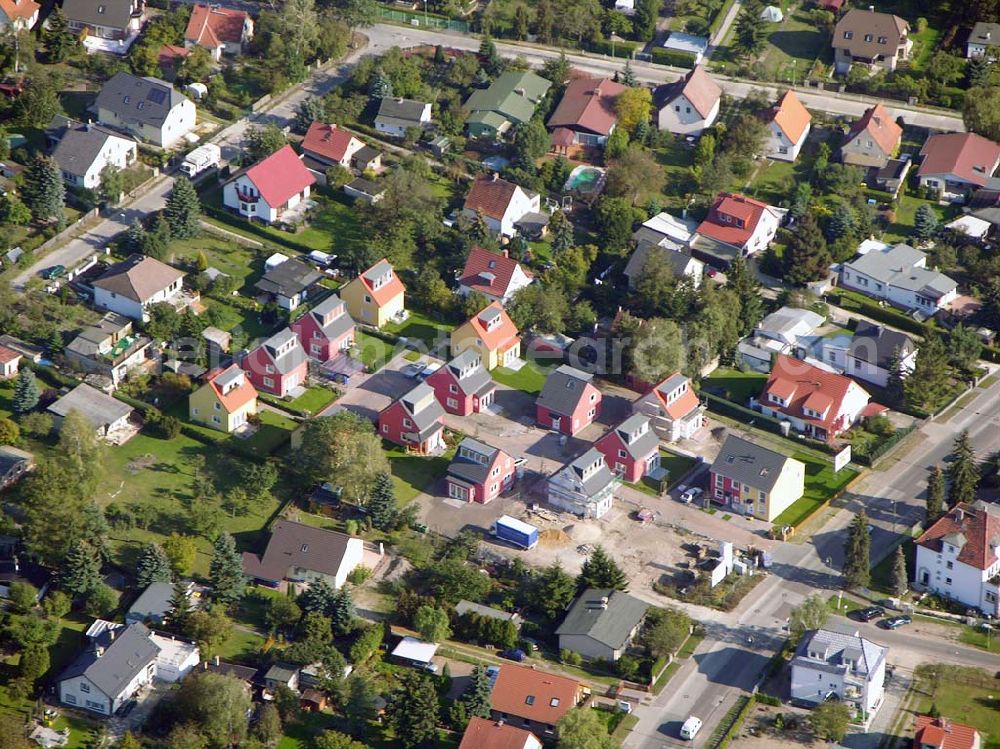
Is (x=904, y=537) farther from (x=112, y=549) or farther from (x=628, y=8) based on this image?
(x=628, y=8)

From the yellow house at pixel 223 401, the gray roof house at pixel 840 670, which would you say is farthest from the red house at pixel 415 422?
the gray roof house at pixel 840 670

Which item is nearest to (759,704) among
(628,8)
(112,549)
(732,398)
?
(732,398)

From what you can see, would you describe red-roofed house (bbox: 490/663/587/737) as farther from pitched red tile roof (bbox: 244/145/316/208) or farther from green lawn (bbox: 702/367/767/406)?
pitched red tile roof (bbox: 244/145/316/208)

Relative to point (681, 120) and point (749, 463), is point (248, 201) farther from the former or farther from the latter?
point (749, 463)

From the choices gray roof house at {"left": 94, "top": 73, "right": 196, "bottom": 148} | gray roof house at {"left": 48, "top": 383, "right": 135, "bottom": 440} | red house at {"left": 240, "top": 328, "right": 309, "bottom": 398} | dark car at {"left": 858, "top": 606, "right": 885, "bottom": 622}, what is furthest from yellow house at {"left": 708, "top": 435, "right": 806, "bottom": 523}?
gray roof house at {"left": 94, "top": 73, "right": 196, "bottom": 148}

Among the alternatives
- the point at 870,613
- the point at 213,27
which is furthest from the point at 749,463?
the point at 213,27
